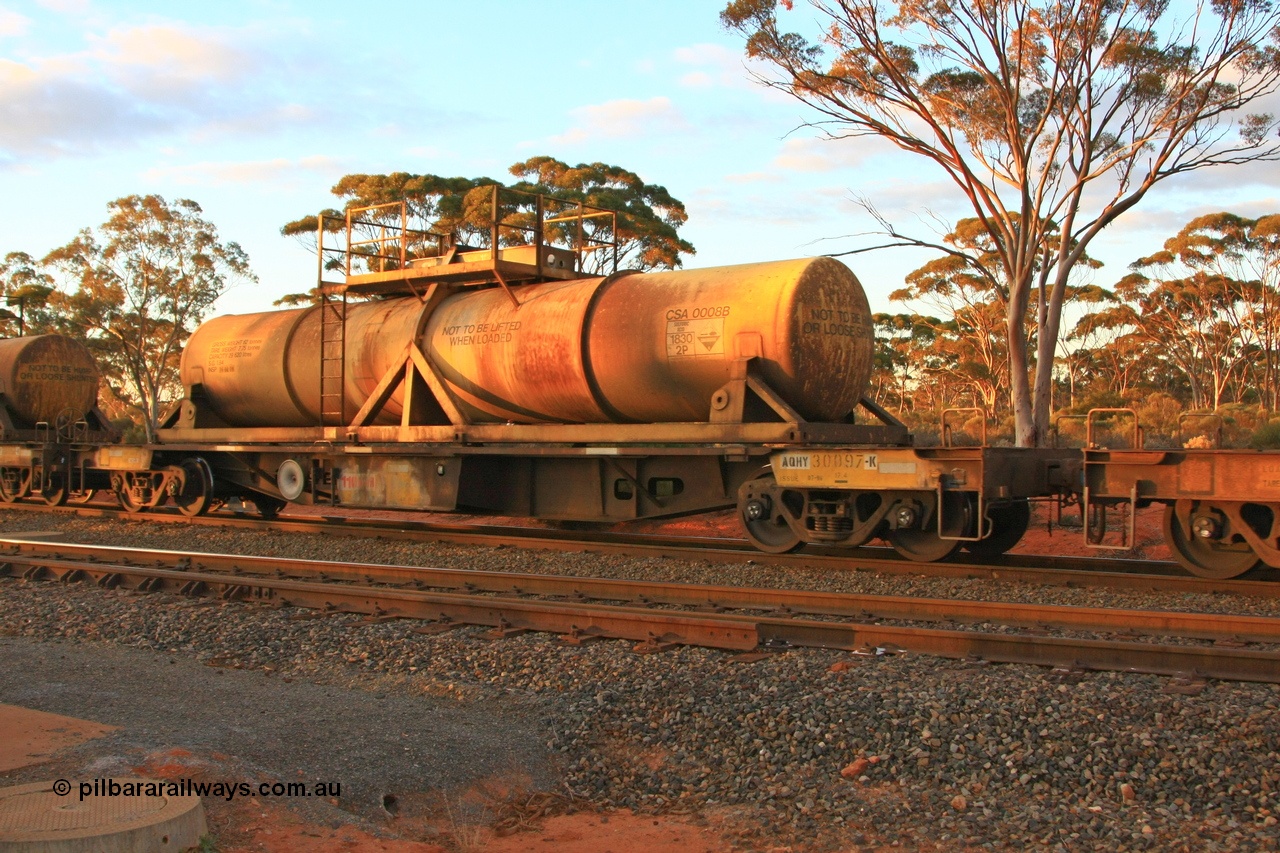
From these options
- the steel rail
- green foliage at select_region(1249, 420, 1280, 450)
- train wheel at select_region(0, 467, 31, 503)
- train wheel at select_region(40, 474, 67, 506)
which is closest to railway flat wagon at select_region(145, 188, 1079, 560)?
the steel rail

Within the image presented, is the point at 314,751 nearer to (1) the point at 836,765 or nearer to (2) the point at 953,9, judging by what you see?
(1) the point at 836,765

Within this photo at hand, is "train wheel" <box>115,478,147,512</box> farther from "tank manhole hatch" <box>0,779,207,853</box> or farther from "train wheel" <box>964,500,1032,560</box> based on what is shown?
"tank manhole hatch" <box>0,779,207,853</box>

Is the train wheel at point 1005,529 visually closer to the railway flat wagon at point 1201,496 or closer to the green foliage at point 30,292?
the railway flat wagon at point 1201,496

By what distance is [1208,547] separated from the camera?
998cm

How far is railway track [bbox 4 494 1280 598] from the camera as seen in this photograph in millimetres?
9609

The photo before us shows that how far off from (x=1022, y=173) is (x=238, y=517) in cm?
1680

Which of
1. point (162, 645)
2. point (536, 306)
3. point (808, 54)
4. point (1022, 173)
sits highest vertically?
point (808, 54)

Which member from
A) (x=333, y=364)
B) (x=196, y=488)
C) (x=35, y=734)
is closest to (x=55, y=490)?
(x=196, y=488)

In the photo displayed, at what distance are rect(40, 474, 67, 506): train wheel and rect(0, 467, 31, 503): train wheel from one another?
60 cm

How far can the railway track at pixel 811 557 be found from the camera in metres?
9.61

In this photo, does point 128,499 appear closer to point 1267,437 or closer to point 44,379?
point 44,379

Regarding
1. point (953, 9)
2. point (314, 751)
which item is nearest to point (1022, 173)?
point (953, 9)

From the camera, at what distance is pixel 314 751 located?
5.47 m

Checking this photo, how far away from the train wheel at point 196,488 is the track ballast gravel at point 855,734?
859 cm
